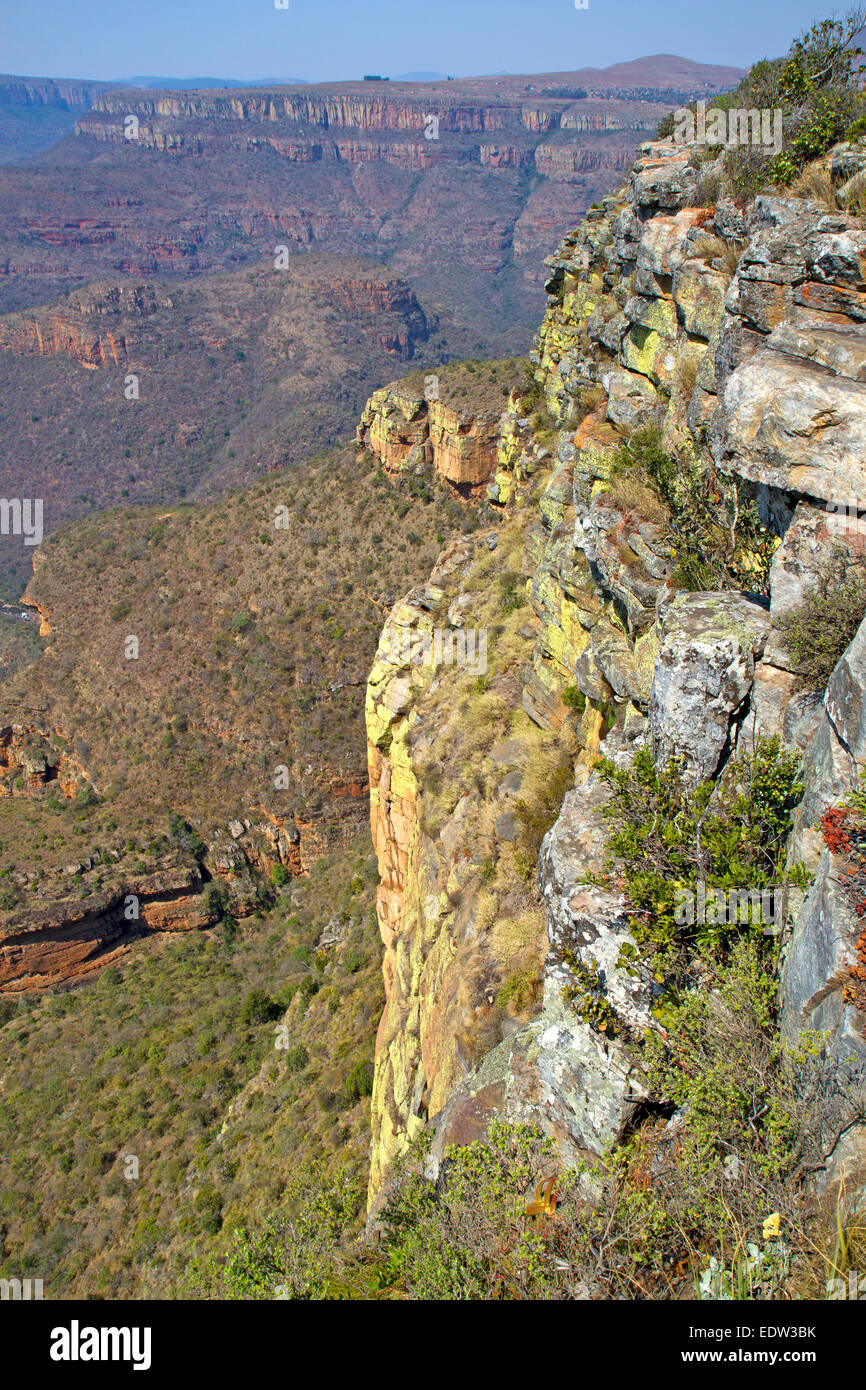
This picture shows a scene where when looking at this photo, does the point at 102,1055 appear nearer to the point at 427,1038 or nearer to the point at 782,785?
the point at 427,1038

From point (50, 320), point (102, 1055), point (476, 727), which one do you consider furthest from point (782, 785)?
point (50, 320)

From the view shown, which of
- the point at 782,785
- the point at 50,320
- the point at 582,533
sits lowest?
the point at 782,785

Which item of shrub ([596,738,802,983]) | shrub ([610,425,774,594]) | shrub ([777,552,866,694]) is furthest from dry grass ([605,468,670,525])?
shrub ([596,738,802,983])

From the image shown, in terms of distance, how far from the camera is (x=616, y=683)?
10781mm

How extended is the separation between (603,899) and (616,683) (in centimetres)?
418

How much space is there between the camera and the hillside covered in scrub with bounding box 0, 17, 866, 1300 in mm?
5820

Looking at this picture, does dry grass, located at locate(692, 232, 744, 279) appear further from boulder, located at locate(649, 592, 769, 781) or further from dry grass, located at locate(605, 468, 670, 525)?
boulder, located at locate(649, 592, 769, 781)

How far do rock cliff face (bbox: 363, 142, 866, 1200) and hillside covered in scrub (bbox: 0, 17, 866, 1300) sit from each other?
0.05 meters

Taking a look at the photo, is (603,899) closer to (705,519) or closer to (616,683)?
(616,683)

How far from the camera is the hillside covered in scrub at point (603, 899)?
5820mm

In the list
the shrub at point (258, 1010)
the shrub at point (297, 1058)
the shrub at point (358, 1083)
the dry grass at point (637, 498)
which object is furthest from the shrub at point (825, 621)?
the shrub at point (258, 1010)

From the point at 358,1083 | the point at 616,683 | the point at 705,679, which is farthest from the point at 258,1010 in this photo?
the point at 705,679
